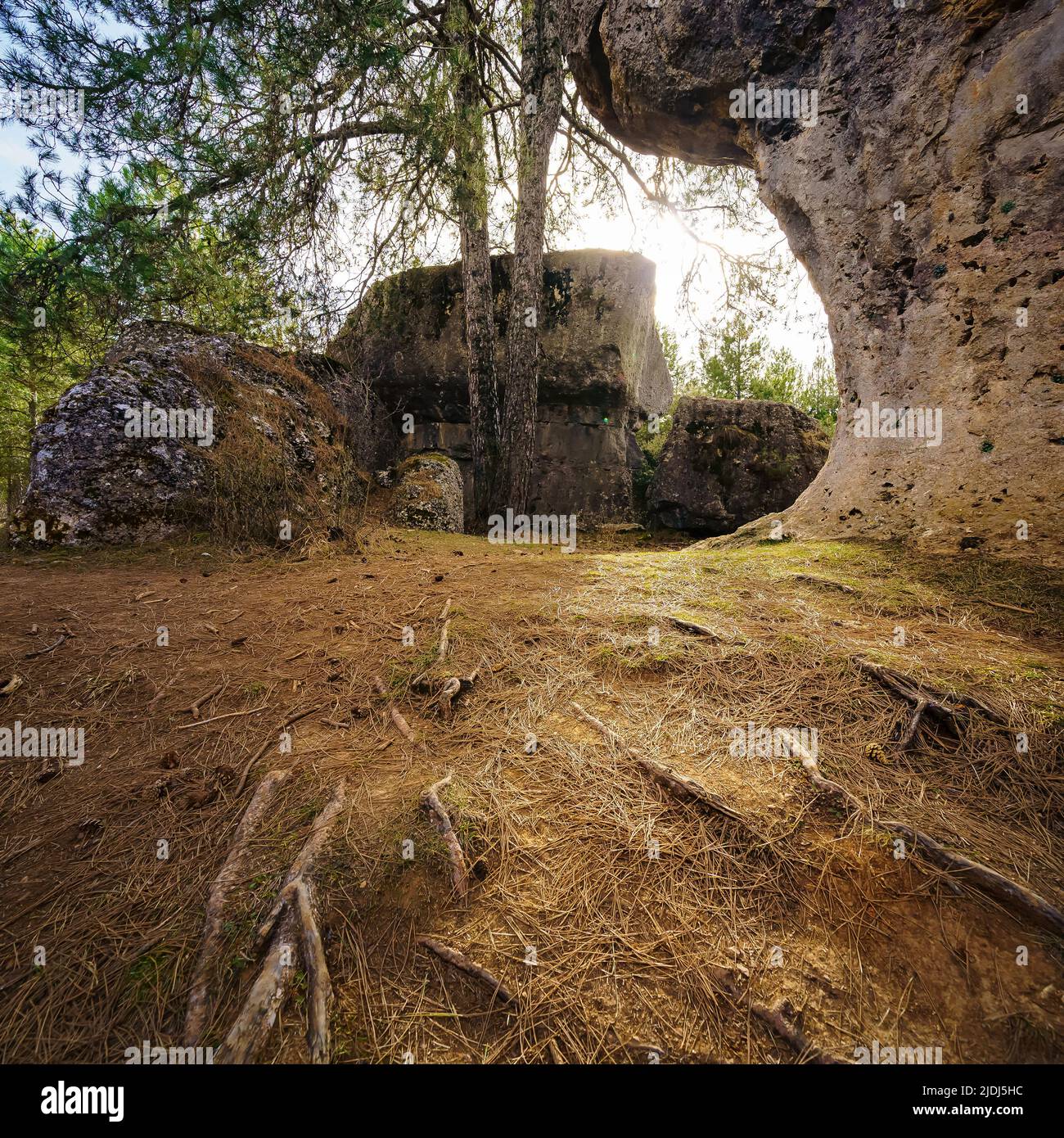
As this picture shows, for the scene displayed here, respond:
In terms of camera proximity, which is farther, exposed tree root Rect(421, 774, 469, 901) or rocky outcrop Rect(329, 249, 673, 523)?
rocky outcrop Rect(329, 249, 673, 523)

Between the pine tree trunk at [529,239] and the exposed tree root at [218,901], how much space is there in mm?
6387

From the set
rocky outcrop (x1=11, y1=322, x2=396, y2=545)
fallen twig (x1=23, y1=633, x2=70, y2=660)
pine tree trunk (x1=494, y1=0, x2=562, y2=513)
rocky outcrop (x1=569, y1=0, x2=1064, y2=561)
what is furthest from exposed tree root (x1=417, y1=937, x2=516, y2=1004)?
pine tree trunk (x1=494, y1=0, x2=562, y2=513)

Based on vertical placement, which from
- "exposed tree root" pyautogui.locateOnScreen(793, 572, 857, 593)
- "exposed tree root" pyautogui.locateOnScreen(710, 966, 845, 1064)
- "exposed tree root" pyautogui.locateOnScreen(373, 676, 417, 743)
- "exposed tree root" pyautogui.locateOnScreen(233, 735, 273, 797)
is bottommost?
"exposed tree root" pyautogui.locateOnScreen(710, 966, 845, 1064)

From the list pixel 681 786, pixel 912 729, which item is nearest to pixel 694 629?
pixel 912 729

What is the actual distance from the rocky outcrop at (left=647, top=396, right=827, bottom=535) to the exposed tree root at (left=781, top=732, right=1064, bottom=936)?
276 inches

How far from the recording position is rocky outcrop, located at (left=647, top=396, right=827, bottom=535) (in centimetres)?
829

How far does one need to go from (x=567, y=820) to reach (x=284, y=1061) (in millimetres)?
917

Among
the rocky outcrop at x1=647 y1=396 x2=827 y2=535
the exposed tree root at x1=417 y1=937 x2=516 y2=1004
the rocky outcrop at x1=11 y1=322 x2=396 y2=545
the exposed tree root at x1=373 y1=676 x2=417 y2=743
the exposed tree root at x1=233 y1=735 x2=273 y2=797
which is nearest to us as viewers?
the exposed tree root at x1=417 y1=937 x2=516 y2=1004

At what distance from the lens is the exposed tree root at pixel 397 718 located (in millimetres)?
2143

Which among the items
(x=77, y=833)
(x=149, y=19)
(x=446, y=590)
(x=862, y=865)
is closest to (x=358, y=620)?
(x=446, y=590)

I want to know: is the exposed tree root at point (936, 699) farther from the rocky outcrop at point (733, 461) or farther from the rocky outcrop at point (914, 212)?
the rocky outcrop at point (733, 461)

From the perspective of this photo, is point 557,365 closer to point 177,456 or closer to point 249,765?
point 177,456

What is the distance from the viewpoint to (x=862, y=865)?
1534 mm

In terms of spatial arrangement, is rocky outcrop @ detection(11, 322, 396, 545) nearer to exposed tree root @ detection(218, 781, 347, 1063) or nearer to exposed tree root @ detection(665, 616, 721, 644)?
exposed tree root @ detection(665, 616, 721, 644)
